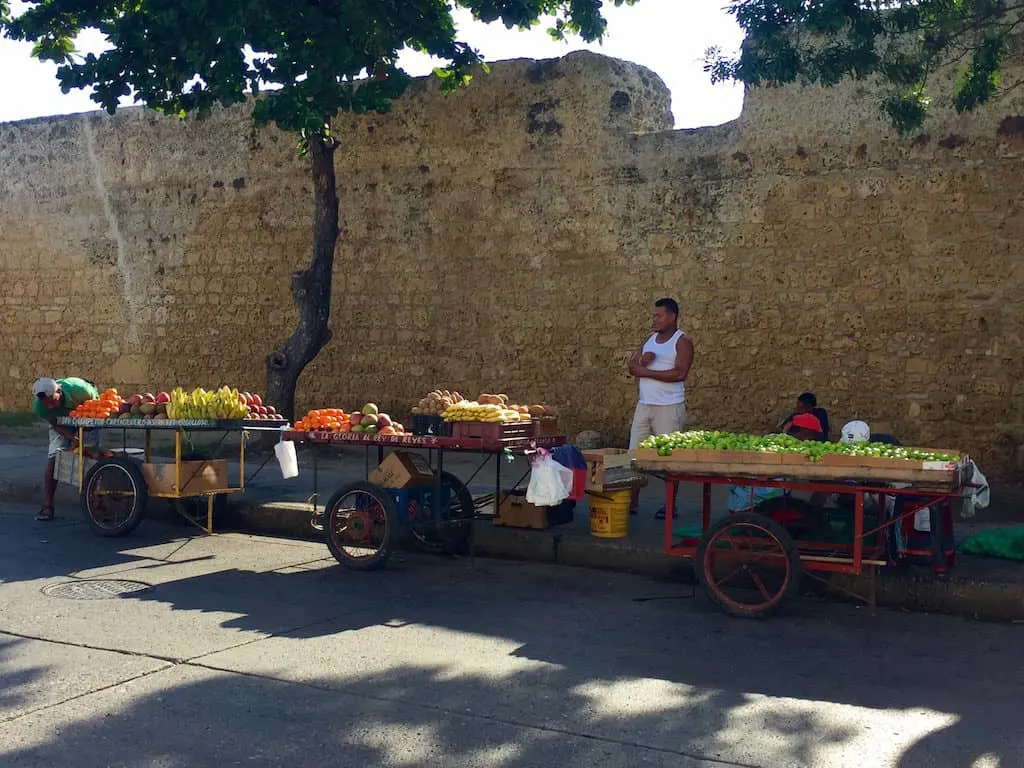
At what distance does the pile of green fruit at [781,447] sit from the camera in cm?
664

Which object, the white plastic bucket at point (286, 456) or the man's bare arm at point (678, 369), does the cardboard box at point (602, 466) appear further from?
the white plastic bucket at point (286, 456)

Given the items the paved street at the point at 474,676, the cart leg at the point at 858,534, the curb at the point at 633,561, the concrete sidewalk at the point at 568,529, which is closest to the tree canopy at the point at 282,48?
the concrete sidewalk at the point at 568,529

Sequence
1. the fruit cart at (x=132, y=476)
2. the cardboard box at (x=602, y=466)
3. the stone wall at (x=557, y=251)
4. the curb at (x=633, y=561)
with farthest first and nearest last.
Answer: the stone wall at (x=557, y=251), the fruit cart at (x=132, y=476), the cardboard box at (x=602, y=466), the curb at (x=633, y=561)

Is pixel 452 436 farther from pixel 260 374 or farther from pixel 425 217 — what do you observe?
pixel 260 374

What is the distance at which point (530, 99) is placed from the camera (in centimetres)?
1338

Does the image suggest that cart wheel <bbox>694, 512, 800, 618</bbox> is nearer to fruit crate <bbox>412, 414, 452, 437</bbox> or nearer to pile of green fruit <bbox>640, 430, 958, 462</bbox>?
pile of green fruit <bbox>640, 430, 958, 462</bbox>

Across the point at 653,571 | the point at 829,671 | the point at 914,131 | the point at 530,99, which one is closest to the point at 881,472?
the point at 829,671

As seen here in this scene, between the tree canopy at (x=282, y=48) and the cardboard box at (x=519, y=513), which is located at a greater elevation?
the tree canopy at (x=282, y=48)

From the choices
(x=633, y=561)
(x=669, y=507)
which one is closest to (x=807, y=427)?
(x=633, y=561)

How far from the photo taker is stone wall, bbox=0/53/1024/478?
36.5 ft

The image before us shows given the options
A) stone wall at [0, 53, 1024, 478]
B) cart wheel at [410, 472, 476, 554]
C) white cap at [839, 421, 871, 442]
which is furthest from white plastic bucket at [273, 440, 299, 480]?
stone wall at [0, 53, 1024, 478]

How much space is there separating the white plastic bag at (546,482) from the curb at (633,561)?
74cm

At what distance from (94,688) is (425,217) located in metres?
9.63

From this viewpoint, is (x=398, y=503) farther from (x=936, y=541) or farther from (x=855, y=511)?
(x=936, y=541)
